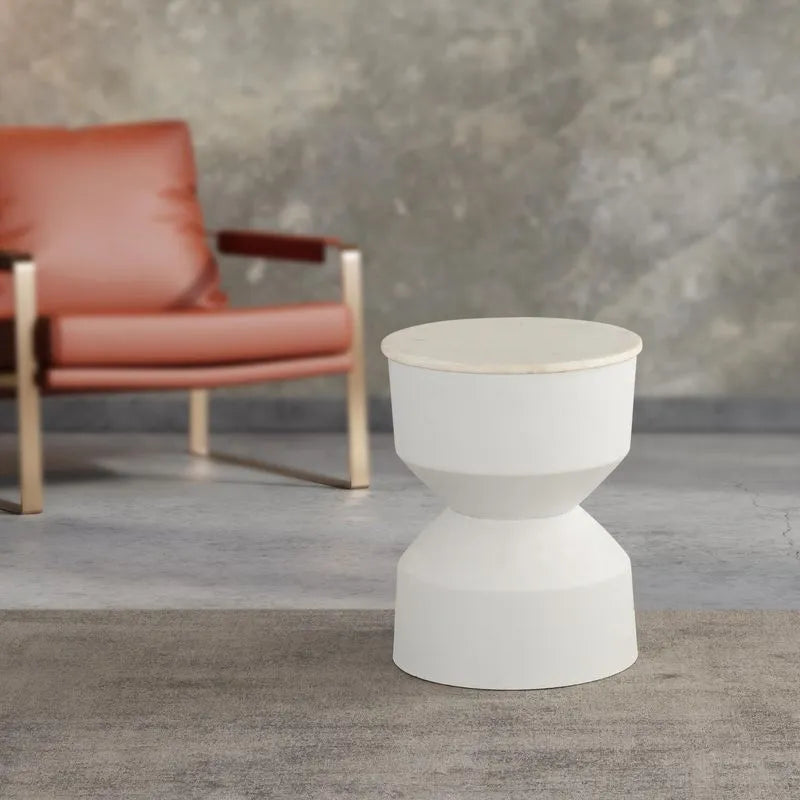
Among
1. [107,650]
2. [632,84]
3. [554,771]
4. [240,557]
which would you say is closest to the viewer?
[554,771]

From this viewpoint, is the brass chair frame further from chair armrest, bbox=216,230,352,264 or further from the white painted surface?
the white painted surface

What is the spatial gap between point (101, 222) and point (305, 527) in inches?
38.6

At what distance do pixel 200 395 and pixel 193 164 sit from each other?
58 centimetres

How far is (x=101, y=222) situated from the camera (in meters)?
3.65

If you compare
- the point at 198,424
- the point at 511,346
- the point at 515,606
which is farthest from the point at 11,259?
the point at 515,606

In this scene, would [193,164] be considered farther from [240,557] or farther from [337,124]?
[240,557]

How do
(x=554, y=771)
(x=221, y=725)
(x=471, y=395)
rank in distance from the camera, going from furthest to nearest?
(x=471, y=395) < (x=221, y=725) < (x=554, y=771)

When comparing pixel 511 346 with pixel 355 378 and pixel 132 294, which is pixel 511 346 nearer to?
pixel 355 378

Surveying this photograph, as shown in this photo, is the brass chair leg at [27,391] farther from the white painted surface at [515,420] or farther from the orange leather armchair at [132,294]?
the white painted surface at [515,420]

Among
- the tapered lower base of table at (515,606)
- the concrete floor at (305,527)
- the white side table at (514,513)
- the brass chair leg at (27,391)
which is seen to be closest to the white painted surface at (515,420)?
the white side table at (514,513)

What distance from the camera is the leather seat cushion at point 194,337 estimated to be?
10.5 feet

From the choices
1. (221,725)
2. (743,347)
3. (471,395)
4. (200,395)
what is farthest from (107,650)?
(743,347)

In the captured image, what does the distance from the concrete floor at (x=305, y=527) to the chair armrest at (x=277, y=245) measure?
523mm

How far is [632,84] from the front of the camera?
4160mm
